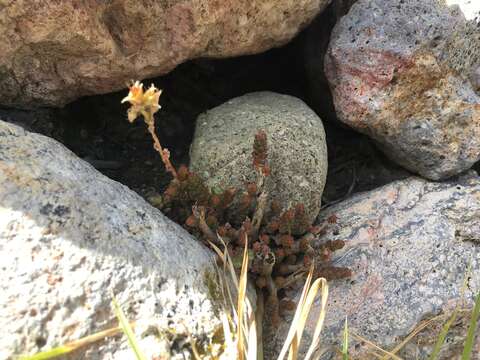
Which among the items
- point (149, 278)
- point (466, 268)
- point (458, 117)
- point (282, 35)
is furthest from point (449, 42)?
point (149, 278)

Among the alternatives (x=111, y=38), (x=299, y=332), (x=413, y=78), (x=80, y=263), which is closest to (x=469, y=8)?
(x=413, y=78)

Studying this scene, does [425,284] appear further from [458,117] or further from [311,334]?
[458,117]

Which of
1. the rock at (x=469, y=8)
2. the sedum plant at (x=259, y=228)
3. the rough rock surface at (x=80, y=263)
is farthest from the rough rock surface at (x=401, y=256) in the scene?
the rock at (x=469, y=8)

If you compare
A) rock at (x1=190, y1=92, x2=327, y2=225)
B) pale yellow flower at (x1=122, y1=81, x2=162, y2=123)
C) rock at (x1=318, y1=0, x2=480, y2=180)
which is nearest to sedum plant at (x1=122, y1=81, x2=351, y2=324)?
rock at (x1=190, y1=92, x2=327, y2=225)

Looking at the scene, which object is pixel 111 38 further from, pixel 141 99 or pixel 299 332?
pixel 299 332

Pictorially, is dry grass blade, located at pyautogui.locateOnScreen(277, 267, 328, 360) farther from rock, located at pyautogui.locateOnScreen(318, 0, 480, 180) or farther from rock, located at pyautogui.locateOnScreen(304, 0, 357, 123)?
rock, located at pyautogui.locateOnScreen(304, 0, 357, 123)

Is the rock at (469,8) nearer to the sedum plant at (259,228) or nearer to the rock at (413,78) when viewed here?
the rock at (413,78)
